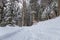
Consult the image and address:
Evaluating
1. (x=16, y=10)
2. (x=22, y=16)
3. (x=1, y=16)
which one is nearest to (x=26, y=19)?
(x=22, y=16)

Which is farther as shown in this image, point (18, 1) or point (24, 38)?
point (18, 1)

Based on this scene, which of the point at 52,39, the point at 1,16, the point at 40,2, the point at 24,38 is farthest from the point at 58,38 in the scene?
the point at 1,16

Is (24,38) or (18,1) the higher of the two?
(18,1)

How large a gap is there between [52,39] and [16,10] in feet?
4.84

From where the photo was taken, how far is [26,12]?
195 centimetres

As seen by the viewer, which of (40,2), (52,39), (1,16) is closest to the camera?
(52,39)

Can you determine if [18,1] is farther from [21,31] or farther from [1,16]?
[21,31]

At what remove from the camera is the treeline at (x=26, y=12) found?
1.88 m

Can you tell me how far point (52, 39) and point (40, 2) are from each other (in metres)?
1.40

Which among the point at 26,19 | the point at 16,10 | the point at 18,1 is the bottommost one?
the point at 26,19

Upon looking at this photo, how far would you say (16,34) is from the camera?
0.63m

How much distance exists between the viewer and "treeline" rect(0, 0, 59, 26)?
1.88m

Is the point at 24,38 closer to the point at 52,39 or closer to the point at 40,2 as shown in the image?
the point at 52,39

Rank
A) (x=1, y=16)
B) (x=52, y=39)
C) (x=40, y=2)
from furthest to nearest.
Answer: (x=1, y=16)
(x=40, y=2)
(x=52, y=39)
